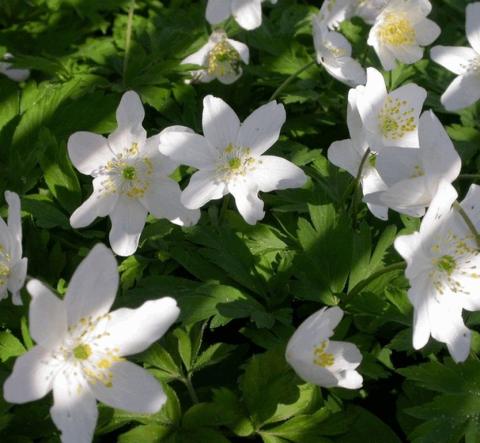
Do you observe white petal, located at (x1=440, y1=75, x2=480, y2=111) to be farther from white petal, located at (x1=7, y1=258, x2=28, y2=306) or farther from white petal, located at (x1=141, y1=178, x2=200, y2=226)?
white petal, located at (x1=7, y1=258, x2=28, y2=306)

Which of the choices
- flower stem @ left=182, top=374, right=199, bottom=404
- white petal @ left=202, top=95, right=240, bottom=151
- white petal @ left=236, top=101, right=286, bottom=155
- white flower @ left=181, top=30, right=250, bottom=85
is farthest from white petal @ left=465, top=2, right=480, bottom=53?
flower stem @ left=182, top=374, right=199, bottom=404

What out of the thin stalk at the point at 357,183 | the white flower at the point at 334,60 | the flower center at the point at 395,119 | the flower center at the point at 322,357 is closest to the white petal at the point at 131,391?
the flower center at the point at 322,357

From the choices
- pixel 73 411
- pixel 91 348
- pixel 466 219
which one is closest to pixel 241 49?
pixel 466 219

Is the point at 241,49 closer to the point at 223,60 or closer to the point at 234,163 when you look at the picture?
the point at 223,60

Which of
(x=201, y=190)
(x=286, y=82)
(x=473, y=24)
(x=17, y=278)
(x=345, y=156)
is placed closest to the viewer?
(x=17, y=278)

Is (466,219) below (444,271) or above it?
above

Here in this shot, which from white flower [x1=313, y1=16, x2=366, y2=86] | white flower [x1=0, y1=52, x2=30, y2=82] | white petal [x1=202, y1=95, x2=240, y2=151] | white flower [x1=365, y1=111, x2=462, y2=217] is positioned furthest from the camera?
white flower [x1=0, y1=52, x2=30, y2=82]

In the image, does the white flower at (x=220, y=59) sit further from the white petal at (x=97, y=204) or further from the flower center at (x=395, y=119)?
the white petal at (x=97, y=204)
